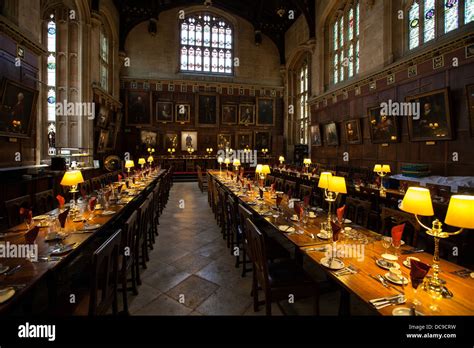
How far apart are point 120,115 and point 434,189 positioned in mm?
15780

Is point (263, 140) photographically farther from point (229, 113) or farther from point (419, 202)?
point (419, 202)

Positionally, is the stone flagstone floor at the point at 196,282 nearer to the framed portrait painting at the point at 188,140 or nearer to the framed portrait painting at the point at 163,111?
the framed portrait painting at the point at 188,140

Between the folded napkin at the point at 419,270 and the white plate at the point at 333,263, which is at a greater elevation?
the folded napkin at the point at 419,270

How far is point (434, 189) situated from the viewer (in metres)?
5.14

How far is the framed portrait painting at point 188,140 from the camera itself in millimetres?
17875

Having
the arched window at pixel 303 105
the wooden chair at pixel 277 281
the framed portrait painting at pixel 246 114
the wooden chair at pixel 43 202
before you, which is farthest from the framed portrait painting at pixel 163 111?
the wooden chair at pixel 277 281

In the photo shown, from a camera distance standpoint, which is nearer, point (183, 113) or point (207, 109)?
point (183, 113)

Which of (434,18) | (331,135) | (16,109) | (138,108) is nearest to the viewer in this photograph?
(16,109)

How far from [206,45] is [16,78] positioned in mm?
14663

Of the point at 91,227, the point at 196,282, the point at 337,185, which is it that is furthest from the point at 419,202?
the point at 91,227

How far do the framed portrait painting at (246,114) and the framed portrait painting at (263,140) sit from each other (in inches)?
43.9

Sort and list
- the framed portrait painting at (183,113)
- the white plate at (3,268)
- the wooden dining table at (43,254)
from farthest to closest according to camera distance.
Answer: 1. the framed portrait painting at (183,113)
2. the white plate at (3,268)
3. the wooden dining table at (43,254)

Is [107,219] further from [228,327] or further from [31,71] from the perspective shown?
[31,71]

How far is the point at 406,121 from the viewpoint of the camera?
331 inches
